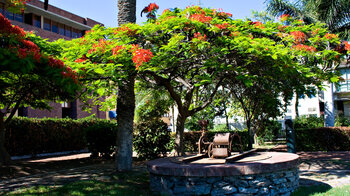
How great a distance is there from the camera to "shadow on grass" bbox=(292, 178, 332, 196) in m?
6.82

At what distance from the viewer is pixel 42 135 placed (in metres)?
17.1

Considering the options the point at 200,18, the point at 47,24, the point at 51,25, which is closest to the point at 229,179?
the point at 200,18

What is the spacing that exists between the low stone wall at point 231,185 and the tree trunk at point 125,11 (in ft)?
18.9

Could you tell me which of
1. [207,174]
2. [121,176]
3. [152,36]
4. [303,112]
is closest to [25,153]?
[121,176]

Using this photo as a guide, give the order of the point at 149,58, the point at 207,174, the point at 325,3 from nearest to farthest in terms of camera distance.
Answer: the point at 207,174
the point at 149,58
the point at 325,3

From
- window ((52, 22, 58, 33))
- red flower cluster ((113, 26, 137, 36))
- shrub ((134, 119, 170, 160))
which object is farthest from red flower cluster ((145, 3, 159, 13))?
window ((52, 22, 58, 33))

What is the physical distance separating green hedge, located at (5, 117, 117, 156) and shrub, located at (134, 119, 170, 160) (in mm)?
3116

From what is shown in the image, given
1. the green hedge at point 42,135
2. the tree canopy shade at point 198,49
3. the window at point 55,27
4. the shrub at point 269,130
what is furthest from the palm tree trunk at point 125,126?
the window at point 55,27

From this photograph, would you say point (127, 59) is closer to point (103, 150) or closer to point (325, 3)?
point (103, 150)

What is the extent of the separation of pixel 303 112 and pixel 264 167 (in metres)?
28.9

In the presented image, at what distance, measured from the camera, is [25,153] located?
16.2 m

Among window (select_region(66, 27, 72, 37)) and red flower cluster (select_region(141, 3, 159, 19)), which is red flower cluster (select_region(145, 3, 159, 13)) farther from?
window (select_region(66, 27, 72, 37))

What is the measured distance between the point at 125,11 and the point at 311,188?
7932 mm

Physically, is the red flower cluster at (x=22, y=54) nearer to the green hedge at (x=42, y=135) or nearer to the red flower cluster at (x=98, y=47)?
the red flower cluster at (x=98, y=47)
